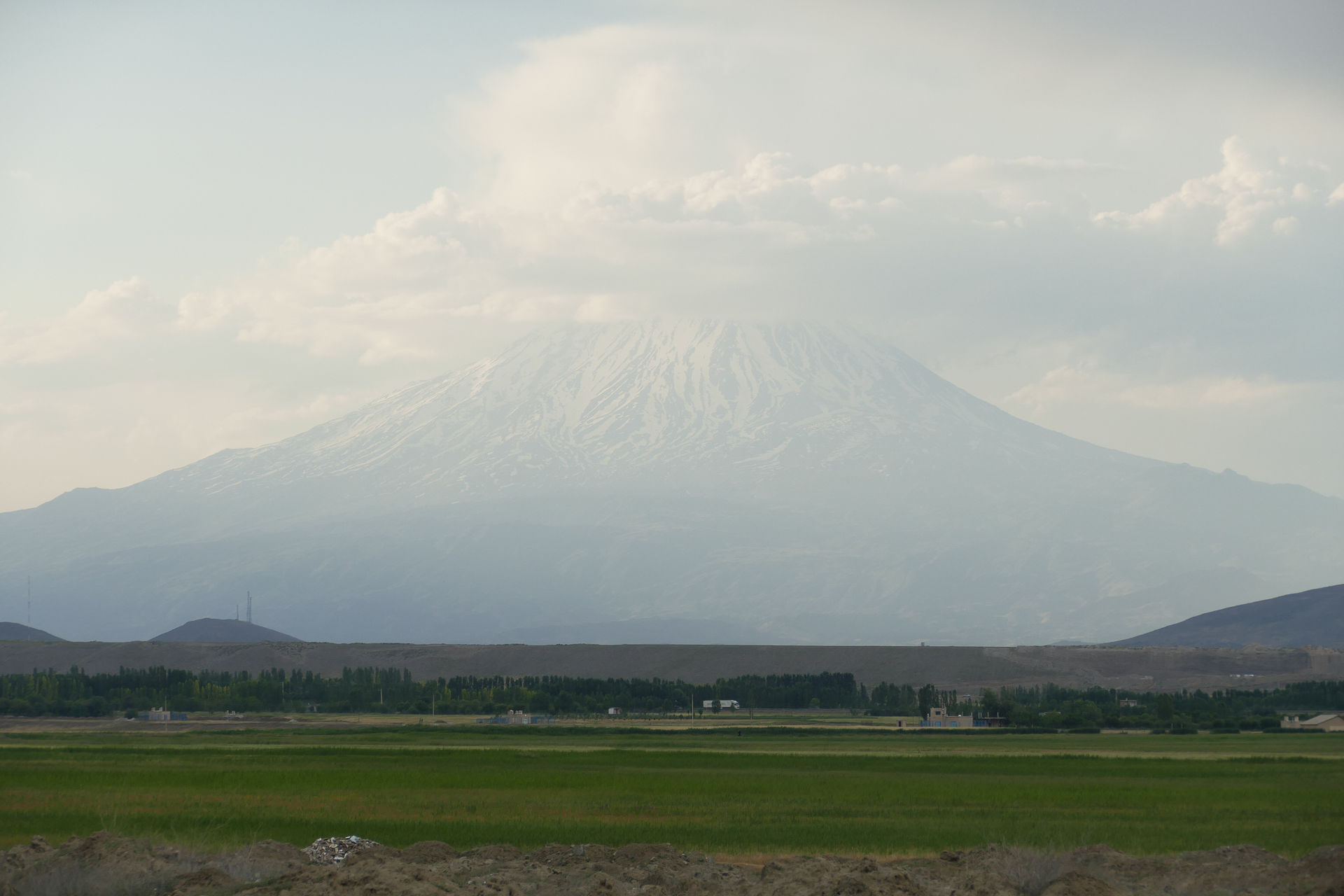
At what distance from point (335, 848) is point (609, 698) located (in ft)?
372

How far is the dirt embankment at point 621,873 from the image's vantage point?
88.0 feet

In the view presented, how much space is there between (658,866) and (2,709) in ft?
Result: 375

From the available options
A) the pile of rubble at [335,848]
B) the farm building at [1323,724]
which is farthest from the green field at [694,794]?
the farm building at [1323,724]

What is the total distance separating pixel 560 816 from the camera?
142 ft

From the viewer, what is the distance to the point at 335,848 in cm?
3297

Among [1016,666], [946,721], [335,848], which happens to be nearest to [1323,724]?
[946,721]

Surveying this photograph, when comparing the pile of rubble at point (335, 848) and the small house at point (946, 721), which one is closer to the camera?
the pile of rubble at point (335, 848)

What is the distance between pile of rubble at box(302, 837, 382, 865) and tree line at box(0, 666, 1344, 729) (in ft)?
280

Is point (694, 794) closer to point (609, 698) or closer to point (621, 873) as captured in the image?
point (621, 873)

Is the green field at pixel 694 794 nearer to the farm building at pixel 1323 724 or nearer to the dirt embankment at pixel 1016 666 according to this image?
the farm building at pixel 1323 724

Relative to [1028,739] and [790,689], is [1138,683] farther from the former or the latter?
[1028,739]

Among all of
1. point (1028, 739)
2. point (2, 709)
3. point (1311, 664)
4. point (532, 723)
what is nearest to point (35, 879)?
point (1028, 739)

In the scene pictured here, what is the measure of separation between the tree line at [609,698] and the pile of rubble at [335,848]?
85448 mm

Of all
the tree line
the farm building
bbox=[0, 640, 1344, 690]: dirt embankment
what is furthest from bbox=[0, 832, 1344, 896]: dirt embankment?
bbox=[0, 640, 1344, 690]: dirt embankment
